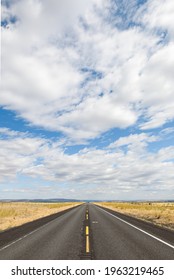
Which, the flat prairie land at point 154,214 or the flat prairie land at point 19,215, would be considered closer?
the flat prairie land at point 19,215

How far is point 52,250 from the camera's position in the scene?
1066cm

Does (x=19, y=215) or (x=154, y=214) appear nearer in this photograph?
(x=154, y=214)

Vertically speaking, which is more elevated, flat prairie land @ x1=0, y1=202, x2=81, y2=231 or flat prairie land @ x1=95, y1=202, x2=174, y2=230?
flat prairie land @ x1=0, y1=202, x2=81, y2=231

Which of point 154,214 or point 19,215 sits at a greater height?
point 19,215

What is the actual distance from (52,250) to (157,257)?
3755 mm

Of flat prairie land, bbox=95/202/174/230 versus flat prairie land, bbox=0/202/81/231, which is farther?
flat prairie land, bbox=95/202/174/230

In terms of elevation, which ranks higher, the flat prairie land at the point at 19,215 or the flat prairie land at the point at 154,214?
the flat prairie land at the point at 19,215
